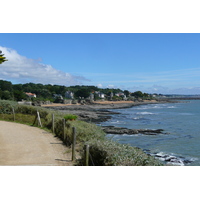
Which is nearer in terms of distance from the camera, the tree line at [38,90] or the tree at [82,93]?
the tree line at [38,90]

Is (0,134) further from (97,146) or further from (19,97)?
(19,97)

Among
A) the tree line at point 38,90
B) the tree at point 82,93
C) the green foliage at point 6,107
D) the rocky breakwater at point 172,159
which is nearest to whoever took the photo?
the rocky breakwater at point 172,159

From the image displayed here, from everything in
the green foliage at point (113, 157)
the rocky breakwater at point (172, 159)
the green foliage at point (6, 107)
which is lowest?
the rocky breakwater at point (172, 159)

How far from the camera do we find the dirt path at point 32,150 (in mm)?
8178

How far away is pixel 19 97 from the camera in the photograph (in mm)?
71625

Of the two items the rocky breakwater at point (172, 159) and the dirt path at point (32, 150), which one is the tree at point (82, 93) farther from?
the dirt path at point (32, 150)

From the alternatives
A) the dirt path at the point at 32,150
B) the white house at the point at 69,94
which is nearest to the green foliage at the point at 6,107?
the dirt path at the point at 32,150

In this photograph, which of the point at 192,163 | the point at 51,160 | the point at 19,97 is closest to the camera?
the point at 51,160

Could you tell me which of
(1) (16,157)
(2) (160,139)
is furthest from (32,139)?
(2) (160,139)

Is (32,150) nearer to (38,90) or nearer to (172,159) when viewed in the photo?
(172,159)

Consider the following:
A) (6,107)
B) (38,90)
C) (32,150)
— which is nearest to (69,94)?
(38,90)

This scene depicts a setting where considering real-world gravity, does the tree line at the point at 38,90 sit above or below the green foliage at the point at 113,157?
above

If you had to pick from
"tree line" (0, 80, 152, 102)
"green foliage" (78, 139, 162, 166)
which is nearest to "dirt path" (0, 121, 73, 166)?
"green foliage" (78, 139, 162, 166)

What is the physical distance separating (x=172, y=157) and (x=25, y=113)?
12.8 m
